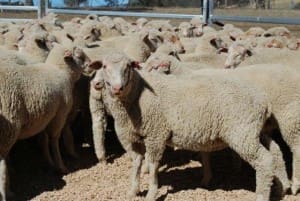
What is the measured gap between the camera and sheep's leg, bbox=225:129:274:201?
4.57 meters

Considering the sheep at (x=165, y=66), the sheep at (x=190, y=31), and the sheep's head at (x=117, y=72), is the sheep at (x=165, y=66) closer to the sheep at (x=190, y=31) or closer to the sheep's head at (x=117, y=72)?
the sheep's head at (x=117, y=72)

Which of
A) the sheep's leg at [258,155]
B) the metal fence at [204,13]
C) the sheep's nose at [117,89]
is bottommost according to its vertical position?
the sheep's leg at [258,155]

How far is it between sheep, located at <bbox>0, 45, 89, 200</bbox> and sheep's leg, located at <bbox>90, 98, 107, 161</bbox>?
346 mm

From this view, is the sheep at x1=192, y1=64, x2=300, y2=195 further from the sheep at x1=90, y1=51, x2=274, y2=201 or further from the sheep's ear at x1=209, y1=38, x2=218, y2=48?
the sheep's ear at x1=209, y1=38, x2=218, y2=48

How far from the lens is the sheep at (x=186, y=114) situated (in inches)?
181

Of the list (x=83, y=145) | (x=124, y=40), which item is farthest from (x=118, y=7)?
(x=83, y=145)

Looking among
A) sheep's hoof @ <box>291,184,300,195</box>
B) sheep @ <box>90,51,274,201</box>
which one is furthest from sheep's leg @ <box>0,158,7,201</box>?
sheep's hoof @ <box>291,184,300,195</box>

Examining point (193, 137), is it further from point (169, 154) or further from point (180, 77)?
point (169, 154)

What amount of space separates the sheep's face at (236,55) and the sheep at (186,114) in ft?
5.20

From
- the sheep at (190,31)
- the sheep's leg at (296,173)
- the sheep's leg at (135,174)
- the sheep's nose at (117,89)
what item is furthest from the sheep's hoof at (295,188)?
the sheep at (190,31)

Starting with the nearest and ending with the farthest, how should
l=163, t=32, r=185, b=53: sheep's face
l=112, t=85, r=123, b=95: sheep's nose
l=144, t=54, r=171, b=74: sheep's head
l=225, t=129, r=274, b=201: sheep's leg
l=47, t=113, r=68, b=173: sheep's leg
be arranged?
1. l=112, t=85, r=123, b=95: sheep's nose
2. l=225, t=129, r=274, b=201: sheep's leg
3. l=144, t=54, r=171, b=74: sheep's head
4. l=47, t=113, r=68, b=173: sheep's leg
5. l=163, t=32, r=185, b=53: sheep's face

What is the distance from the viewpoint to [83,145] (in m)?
7.00

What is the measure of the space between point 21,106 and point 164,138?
1.44 metres

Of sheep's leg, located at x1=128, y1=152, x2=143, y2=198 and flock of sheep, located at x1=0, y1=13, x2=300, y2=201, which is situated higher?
flock of sheep, located at x1=0, y1=13, x2=300, y2=201
